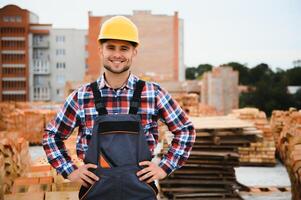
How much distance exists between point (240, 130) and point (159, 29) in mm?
42309

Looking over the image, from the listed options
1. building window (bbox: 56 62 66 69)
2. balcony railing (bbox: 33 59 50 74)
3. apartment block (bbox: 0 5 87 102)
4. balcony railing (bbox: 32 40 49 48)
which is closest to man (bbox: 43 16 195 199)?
apartment block (bbox: 0 5 87 102)

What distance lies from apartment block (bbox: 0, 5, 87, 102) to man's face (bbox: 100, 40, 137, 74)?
2205 inches

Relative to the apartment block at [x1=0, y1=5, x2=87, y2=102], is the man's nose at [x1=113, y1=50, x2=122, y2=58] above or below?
below

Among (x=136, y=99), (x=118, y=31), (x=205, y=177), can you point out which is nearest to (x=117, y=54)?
(x=118, y=31)

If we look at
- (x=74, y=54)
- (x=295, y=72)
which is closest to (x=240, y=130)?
(x=295, y=72)

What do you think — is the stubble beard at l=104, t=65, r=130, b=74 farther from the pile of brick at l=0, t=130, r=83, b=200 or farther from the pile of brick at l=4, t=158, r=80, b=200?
the pile of brick at l=4, t=158, r=80, b=200

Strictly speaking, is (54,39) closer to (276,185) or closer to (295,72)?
(295,72)

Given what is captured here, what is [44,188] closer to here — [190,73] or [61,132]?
[61,132]

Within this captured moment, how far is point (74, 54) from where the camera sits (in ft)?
196

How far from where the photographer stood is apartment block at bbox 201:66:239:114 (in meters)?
38.2

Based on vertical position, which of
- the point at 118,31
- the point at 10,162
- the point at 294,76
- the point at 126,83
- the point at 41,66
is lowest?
the point at 10,162

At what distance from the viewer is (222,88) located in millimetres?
38375

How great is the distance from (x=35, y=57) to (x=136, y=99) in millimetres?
59029

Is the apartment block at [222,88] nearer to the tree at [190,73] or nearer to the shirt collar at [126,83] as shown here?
the shirt collar at [126,83]
